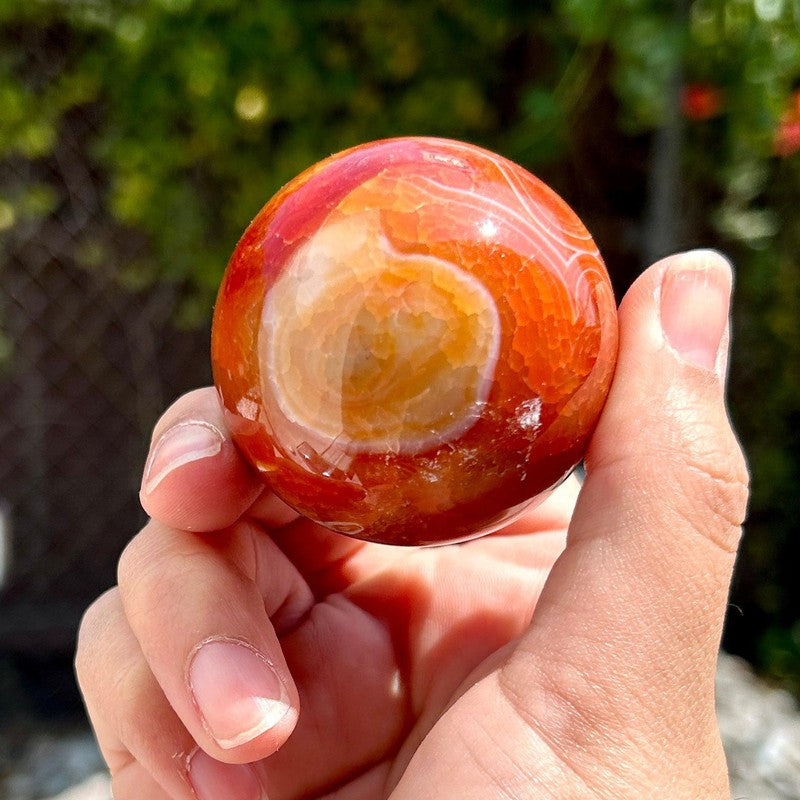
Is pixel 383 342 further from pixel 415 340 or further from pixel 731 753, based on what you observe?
pixel 731 753

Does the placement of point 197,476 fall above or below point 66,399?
above

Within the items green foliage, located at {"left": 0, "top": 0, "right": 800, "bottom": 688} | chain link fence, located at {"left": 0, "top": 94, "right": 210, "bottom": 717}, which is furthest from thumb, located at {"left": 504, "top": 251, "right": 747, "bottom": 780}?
chain link fence, located at {"left": 0, "top": 94, "right": 210, "bottom": 717}

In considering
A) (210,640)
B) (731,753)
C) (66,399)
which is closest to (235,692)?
(210,640)

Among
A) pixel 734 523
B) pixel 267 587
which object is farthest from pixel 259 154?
pixel 734 523

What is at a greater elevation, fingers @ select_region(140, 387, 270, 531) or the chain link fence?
fingers @ select_region(140, 387, 270, 531)

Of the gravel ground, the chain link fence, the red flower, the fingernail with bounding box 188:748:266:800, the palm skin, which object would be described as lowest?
the gravel ground

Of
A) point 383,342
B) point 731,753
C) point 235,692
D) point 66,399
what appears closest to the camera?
point 383,342

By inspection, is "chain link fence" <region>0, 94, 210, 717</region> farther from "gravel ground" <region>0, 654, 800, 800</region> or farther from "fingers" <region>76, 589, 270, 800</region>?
"fingers" <region>76, 589, 270, 800</region>

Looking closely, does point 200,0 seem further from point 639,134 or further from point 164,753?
point 164,753
